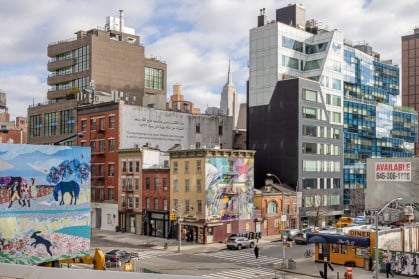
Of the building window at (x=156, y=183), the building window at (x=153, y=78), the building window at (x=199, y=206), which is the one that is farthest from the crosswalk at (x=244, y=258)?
the building window at (x=153, y=78)

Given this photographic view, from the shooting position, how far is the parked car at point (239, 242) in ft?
194

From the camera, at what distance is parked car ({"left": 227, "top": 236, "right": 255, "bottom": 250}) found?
59.0 metres

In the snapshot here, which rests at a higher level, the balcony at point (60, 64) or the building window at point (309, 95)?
the balcony at point (60, 64)

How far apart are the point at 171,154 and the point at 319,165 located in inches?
1222

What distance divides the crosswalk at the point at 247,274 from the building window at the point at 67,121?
157ft

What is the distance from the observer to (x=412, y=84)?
7377 inches

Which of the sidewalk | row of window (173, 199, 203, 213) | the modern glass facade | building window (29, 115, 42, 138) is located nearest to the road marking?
the sidewalk

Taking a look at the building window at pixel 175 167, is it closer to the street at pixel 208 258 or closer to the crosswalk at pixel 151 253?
the street at pixel 208 258

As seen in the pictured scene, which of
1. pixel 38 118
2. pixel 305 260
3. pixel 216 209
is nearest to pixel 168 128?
pixel 216 209

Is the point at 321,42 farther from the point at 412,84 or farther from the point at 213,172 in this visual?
the point at 412,84

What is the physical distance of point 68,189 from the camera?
35.9 m

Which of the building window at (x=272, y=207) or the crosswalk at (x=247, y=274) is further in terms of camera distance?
the building window at (x=272, y=207)

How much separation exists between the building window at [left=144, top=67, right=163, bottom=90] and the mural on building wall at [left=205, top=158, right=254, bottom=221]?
47.5m

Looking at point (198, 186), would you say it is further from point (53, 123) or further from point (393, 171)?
point (53, 123)
